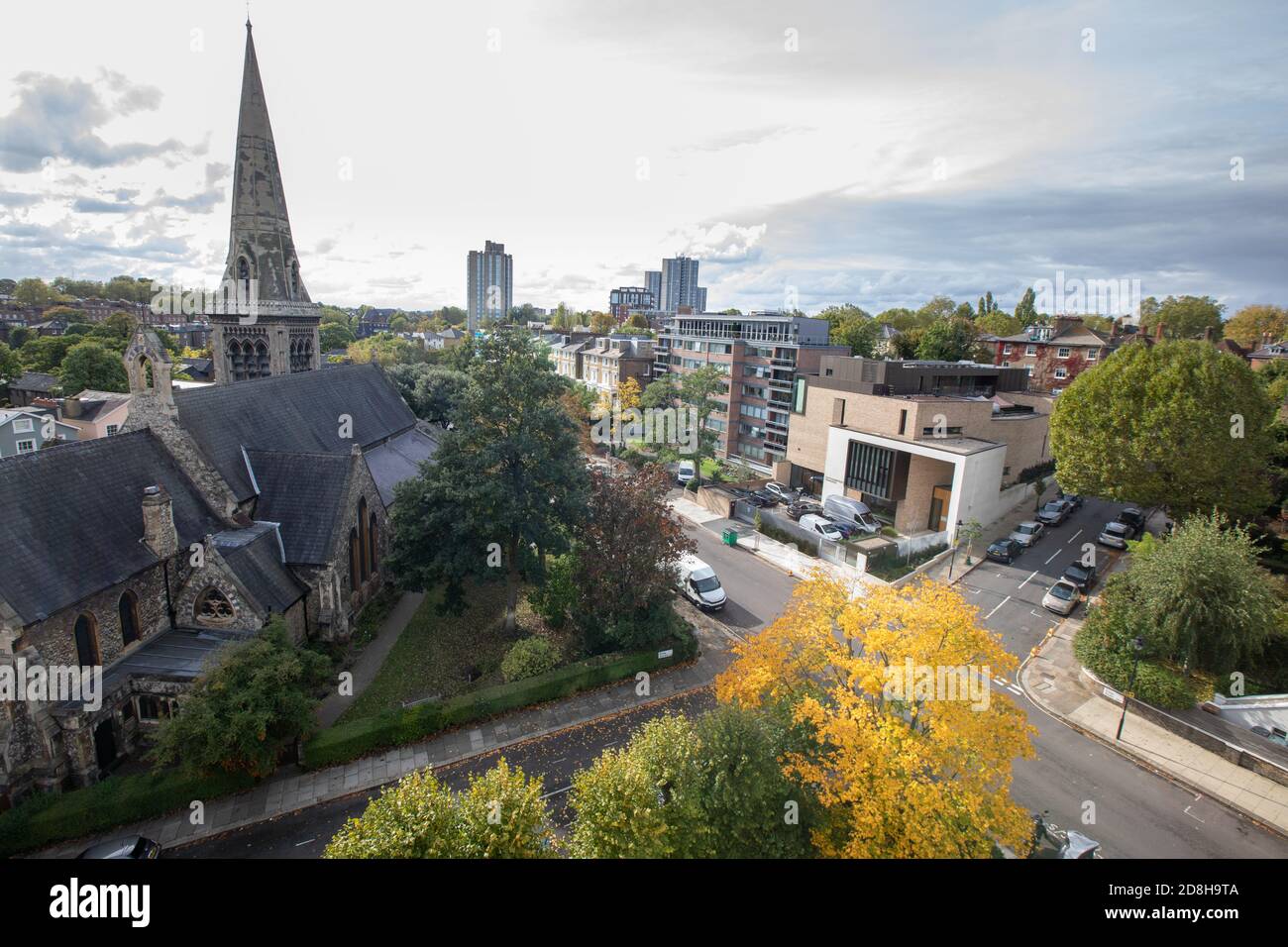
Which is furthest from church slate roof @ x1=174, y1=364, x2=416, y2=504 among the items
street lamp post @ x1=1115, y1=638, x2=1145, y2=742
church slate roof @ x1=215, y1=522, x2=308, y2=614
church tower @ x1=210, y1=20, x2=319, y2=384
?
street lamp post @ x1=1115, y1=638, x2=1145, y2=742

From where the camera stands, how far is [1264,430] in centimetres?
3581

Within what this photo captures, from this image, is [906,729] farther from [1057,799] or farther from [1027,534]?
[1027,534]

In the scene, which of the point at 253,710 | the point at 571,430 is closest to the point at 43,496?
the point at 253,710

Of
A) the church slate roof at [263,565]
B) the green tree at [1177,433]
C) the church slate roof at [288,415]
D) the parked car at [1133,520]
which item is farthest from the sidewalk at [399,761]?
the parked car at [1133,520]

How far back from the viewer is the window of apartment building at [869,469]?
47906 mm

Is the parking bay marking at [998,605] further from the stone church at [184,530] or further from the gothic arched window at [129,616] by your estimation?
the gothic arched window at [129,616]

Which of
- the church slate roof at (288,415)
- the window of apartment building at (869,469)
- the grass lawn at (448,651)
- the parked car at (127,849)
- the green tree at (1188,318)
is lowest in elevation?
the parked car at (127,849)

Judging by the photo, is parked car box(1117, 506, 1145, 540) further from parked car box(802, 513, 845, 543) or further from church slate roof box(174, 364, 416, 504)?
church slate roof box(174, 364, 416, 504)

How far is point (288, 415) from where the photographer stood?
34.4 meters

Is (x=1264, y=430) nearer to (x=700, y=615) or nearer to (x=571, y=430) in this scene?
(x=700, y=615)

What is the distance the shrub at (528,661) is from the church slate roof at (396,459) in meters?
12.8

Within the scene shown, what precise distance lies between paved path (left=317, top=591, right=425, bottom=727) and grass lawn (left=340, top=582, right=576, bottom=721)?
0.30 metres

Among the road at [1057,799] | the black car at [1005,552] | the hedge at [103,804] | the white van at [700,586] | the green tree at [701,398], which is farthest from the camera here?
the green tree at [701,398]

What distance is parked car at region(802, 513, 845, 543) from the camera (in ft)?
138
